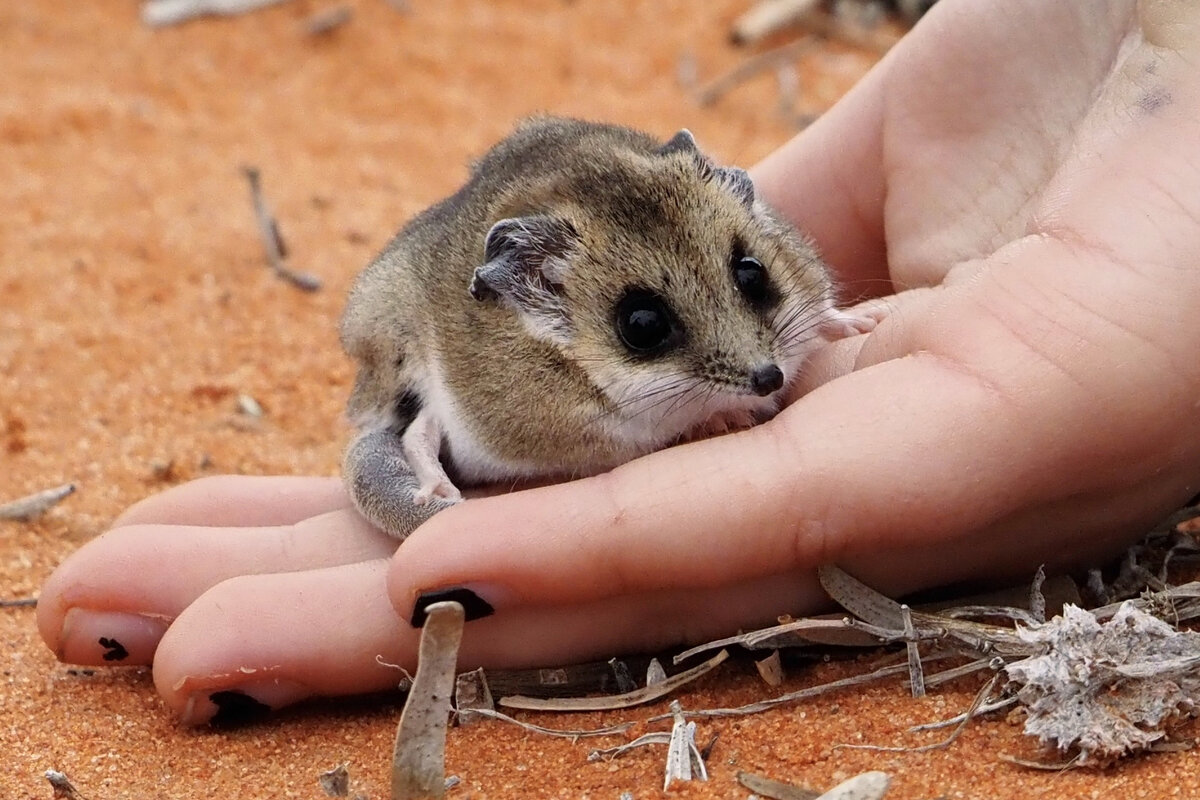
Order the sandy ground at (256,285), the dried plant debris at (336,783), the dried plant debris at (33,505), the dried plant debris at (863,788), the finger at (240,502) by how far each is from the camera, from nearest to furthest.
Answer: the dried plant debris at (863,788)
the dried plant debris at (336,783)
the sandy ground at (256,285)
the finger at (240,502)
the dried plant debris at (33,505)

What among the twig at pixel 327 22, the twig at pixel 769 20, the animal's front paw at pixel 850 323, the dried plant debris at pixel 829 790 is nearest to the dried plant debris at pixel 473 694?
the dried plant debris at pixel 829 790

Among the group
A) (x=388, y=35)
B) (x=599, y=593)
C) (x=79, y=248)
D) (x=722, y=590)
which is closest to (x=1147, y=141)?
(x=722, y=590)

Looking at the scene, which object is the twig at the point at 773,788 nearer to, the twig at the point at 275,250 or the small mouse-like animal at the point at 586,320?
the small mouse-like animal at the point at 586,320

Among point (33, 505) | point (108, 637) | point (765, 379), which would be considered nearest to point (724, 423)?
point (765, 379)

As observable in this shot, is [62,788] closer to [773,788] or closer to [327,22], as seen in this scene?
[773,788]

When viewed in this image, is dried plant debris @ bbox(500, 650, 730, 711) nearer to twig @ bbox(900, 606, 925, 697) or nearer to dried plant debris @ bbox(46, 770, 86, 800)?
twig @ bbox(900, 606, 925, 697)
